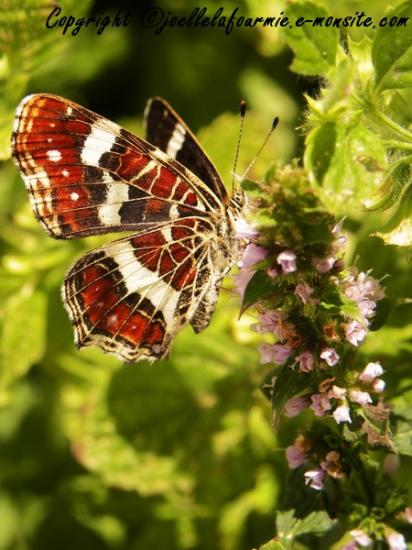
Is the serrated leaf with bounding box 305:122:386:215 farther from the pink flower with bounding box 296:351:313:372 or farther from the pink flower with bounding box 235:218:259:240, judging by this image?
the pink flower with bounding box 296:351:313:372

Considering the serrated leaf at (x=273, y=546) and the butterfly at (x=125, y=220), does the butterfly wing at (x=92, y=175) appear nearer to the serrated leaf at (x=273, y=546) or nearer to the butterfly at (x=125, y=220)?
the butterfly at (x=125, y=220)

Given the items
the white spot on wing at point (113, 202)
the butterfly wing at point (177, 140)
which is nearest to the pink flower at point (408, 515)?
the butterfly wing at point (177, 140)

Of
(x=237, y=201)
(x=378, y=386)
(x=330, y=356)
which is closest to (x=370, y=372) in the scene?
(x=378, y=386)

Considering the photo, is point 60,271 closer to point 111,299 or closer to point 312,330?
point 111,299

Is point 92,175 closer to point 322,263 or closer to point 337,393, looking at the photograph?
point 322,263

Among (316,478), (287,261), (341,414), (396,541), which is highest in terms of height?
(287,261)

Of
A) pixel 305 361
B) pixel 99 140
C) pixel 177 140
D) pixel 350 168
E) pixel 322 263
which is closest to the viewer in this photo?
pixel 350 168

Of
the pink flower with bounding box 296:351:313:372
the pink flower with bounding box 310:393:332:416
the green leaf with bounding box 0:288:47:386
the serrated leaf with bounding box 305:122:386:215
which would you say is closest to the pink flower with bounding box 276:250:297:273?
the serrated leaf with bounding box 305:122:386:215
